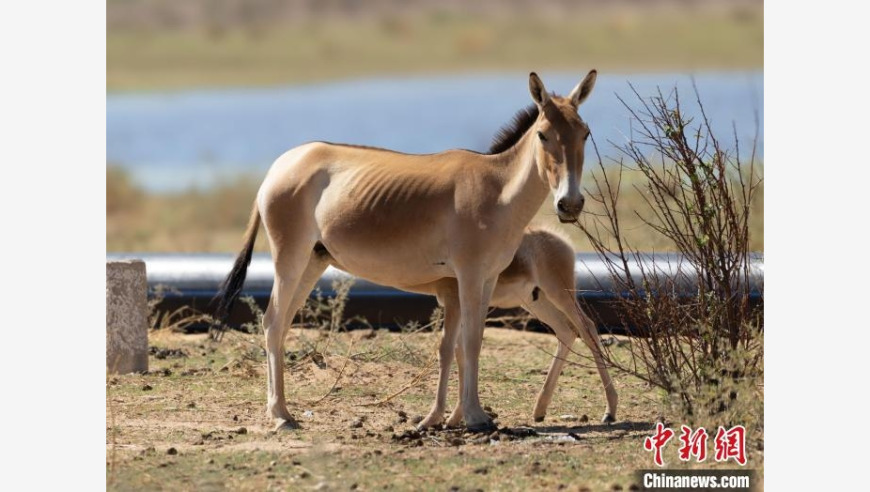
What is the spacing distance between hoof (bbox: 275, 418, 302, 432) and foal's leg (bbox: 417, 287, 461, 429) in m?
0.91

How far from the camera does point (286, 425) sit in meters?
10.3

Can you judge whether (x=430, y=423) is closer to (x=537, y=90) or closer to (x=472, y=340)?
(x=472, y=340)

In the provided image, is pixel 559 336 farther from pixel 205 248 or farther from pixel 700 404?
pixel 205 248

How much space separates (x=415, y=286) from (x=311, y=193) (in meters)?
1.05

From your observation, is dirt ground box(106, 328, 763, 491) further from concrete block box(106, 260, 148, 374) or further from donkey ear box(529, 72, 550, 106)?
donkey ear box(529, 72, 550, 106)

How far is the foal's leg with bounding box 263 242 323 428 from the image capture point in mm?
10492

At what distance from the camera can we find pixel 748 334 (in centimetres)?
975

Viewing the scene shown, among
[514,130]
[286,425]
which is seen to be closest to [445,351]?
[286,425]

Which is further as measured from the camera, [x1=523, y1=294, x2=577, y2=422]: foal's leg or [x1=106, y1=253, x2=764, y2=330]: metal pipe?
[x1=106, y1=253, x2=764, y2=330]: metal pipe

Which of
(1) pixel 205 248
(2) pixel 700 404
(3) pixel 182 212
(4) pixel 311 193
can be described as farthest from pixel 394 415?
(3) pixel 182 212

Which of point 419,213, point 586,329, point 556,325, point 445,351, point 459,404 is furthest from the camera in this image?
point 556,325

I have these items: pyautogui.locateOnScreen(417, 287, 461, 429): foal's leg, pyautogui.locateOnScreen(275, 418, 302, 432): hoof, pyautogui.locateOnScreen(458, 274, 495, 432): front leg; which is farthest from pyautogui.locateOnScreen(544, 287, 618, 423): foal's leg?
pyautogui.locateOnScreen(275, 418, 302, 432): hoof

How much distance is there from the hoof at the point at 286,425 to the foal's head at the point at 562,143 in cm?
262

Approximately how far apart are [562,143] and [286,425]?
293 centimetres
